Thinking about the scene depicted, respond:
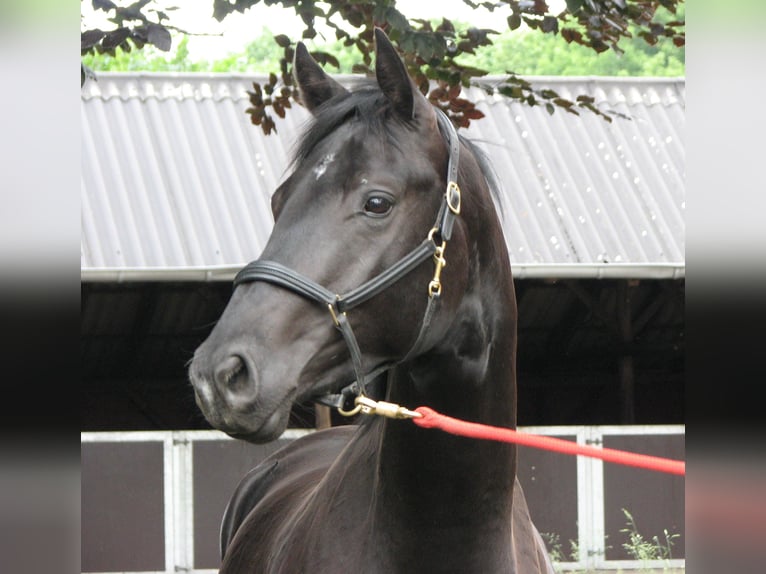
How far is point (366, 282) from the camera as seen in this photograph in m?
2.13

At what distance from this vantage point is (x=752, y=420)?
0.91 meters

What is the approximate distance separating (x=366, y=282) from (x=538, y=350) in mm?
10409

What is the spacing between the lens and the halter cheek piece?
6.75ft

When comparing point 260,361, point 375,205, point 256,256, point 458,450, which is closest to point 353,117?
point 375,205

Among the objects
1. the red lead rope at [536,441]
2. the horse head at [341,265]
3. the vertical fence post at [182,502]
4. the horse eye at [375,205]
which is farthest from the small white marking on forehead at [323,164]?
the vertical fence post at [182,502]

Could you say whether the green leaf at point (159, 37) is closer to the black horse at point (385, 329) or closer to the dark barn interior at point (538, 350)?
the black horse at point (385, 329)

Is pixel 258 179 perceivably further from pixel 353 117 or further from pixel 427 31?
pixel 353 117

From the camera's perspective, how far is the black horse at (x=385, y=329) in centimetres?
203

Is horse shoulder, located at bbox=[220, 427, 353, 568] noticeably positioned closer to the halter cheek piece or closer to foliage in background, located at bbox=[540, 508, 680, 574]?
the halter cheek piece

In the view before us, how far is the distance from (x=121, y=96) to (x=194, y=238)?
295cm

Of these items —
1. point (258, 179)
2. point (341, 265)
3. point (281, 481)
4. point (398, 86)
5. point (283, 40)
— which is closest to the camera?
point (341, 265)

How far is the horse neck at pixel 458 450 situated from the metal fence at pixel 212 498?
5447mm

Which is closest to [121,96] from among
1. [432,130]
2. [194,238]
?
[194,238]

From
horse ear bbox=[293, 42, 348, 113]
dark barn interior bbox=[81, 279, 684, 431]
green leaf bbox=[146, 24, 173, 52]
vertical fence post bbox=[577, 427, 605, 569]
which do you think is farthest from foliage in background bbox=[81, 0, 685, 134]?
dark barn interior bbox=[81, 279, 684, 431]
